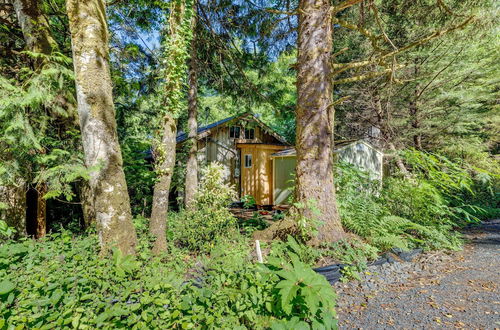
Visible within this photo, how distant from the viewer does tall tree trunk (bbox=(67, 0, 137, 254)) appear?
10.6 feet

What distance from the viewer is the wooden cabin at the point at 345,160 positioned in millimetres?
8852

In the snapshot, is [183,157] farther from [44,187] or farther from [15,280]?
[15,280]

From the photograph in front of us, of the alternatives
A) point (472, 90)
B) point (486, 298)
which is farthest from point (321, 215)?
point (472, 90)

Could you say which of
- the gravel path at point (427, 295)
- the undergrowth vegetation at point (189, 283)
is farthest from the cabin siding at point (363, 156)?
the gravel path at point (427, 295)

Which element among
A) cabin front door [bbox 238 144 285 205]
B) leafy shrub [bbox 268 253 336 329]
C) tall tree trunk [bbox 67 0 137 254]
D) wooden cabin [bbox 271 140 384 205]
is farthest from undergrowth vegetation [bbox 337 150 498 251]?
cabin front door [bbox 238 144 285 205]

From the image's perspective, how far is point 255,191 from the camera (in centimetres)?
1116

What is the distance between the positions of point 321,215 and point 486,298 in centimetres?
222

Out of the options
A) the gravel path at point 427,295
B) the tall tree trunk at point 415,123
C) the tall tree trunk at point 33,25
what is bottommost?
the gravel path at point 427,295

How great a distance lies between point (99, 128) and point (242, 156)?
828 cm

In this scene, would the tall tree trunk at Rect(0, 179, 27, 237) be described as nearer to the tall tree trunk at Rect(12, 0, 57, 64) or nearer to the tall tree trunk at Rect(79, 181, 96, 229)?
the tall tree trunk at Rect(79, 181, 96, 229)

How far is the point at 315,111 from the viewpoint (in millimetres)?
4582

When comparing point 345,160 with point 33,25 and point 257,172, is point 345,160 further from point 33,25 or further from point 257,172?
point 33,25

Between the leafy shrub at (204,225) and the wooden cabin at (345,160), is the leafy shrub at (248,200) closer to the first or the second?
the wooden cabin at (345,160)

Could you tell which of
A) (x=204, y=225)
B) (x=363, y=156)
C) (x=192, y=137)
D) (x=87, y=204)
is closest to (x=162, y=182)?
(x=204, y=225)
